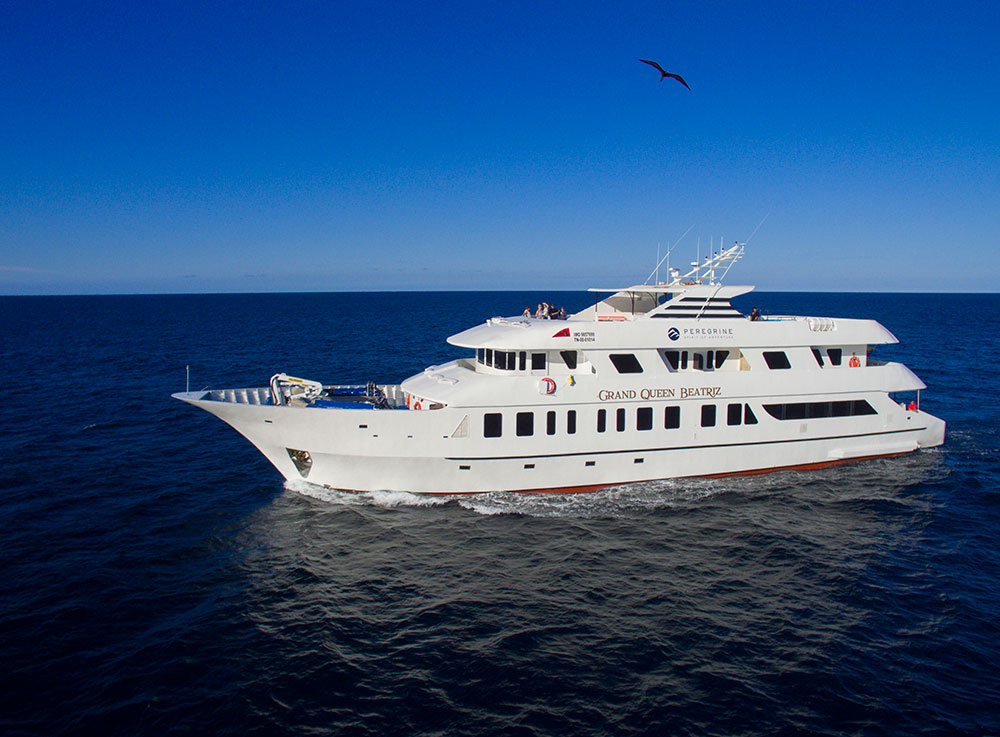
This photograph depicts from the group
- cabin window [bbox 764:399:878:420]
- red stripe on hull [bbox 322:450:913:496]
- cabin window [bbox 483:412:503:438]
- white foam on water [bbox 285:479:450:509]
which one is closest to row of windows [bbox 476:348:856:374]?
cabin window [bbox 764:399:878:420]

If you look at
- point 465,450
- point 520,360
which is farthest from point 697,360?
point 465,450

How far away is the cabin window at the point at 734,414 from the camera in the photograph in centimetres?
2186

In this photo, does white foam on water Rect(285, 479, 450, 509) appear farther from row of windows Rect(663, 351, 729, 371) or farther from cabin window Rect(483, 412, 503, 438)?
row of windows Rect(663, 351, 729, 371)

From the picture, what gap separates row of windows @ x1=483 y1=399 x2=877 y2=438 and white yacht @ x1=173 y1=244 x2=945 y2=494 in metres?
0.05

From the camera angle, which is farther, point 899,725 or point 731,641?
point 731,641

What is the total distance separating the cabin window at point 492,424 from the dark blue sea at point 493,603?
7.23 feet

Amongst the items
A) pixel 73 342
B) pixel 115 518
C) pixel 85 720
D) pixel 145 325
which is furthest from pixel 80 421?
pixel 145 325

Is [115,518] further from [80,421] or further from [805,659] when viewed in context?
[805,659]

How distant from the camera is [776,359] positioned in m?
22.9

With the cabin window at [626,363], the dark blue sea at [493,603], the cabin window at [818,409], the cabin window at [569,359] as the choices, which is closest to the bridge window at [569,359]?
the cabin window at [569,359]

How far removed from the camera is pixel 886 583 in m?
15.1

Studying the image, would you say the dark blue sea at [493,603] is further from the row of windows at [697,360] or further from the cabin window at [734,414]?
the row of windows at [697,360]

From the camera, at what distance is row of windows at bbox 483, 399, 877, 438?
20.0 m

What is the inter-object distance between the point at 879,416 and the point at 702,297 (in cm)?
899
